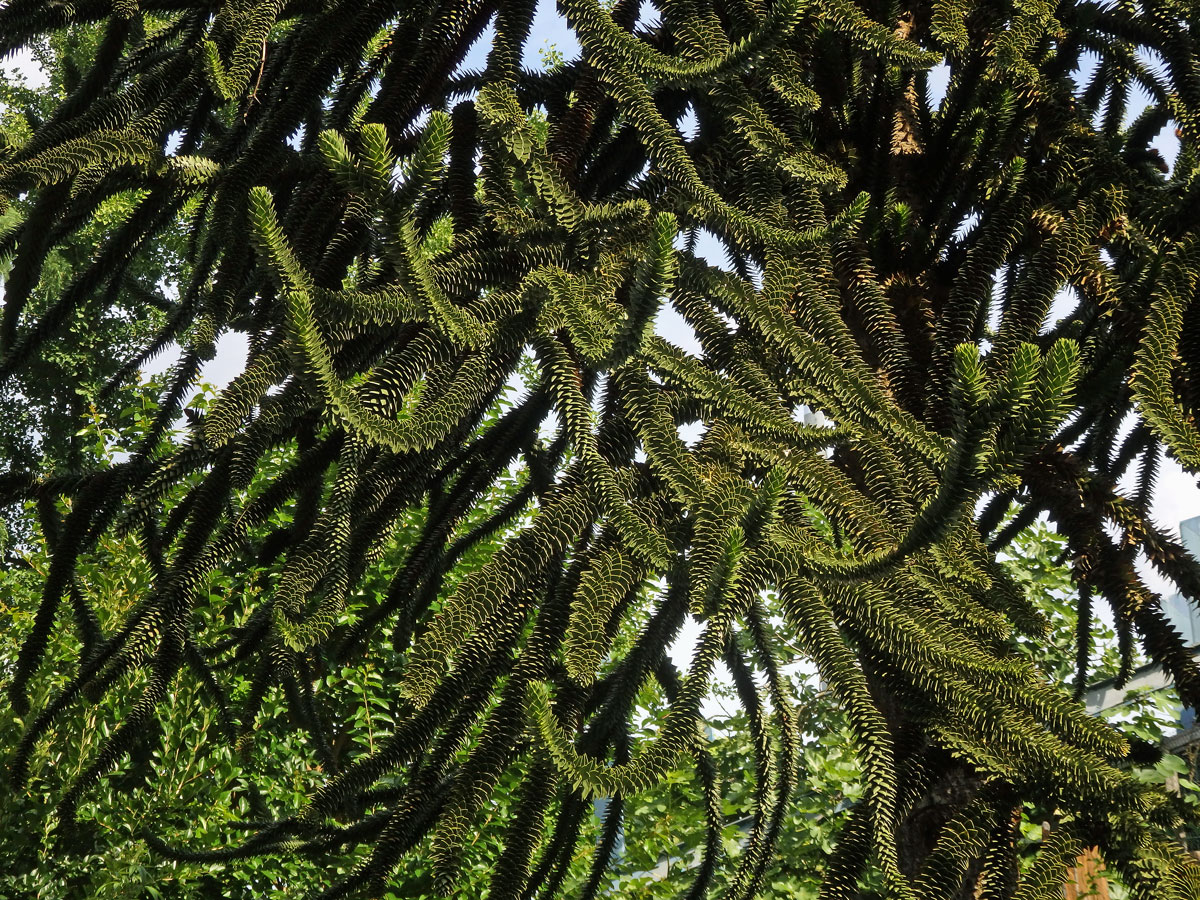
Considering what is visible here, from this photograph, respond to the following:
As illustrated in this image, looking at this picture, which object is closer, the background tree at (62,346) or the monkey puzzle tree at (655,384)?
the monkey puzzle tree at (655,384)

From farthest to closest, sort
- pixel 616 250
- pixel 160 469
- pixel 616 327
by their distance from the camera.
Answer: pixel 160 469 < pixel 616 250 < pixel 616 327

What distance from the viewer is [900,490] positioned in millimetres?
1872

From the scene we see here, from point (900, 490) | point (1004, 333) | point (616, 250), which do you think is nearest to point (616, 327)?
point (616, 250)

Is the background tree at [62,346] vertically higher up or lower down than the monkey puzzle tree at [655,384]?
higher up

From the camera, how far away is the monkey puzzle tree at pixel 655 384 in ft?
5.61

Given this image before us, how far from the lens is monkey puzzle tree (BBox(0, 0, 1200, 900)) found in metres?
1.71

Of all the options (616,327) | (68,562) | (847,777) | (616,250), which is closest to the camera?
(616,327)

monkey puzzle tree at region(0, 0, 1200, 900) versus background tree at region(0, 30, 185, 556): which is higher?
background tree at region(0, 30, 185, 556)

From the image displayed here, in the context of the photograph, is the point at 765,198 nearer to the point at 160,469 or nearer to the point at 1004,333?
the point at 1004,333

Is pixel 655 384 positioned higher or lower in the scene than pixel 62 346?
lower

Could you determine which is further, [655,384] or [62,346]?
[62,346]

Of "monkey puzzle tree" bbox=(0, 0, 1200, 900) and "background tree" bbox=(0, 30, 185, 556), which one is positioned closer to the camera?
"monkey puzzle tree" bbox=(0, 0, 1200, 900)

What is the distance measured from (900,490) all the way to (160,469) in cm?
141

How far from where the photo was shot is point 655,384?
1.80 m
